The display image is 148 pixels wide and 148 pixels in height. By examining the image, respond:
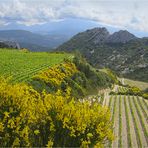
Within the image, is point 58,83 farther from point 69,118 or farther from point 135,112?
point 69,118

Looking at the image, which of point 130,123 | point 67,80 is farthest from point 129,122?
point 67,80

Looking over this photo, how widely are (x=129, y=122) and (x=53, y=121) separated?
25.6 meters

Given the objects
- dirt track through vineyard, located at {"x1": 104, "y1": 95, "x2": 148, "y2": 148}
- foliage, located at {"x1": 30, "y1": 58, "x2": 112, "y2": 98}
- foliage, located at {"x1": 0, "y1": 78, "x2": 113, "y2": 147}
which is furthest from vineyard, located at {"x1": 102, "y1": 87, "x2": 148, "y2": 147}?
foliage, located at {"x1": 0, "y1": 78, "x2": 113, "y2": 147}

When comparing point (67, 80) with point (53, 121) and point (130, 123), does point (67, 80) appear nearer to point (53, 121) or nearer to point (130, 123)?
point (130, 123)

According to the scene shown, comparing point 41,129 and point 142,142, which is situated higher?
point 41,129

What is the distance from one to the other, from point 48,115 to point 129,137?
19276 millimetres

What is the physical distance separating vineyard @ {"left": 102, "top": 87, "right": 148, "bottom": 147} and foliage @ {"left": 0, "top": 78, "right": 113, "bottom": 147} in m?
14.5

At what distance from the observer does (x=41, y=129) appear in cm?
1295

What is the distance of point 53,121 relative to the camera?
41.9ft

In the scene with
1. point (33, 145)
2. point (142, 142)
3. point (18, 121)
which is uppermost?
point (18, 121)

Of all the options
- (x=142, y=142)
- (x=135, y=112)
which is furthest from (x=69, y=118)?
(x=135, y=112)

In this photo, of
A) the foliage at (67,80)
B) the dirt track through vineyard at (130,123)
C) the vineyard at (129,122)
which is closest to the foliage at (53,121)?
the vineyard at (129,122)

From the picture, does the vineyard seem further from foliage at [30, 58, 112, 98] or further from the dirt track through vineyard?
foliage at [30, 58, 112, 98]

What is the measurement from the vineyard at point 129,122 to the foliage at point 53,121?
14.5 metres
